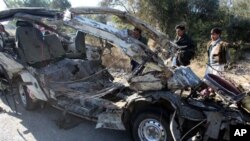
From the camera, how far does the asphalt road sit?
19.6 ft

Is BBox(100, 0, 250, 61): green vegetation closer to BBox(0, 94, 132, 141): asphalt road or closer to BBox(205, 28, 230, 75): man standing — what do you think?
BBox(205, 28, 230, 75): man standing

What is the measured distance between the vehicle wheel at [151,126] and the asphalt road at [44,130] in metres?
0.59

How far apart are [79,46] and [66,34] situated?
1.16m

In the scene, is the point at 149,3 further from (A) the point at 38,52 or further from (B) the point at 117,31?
(B) the point at 117,31

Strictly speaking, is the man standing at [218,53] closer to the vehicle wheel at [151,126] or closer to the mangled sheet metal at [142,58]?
the mangled sheet metal at [142,58]

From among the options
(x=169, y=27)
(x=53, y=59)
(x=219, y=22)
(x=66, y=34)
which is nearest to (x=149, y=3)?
(x=169, y=27)

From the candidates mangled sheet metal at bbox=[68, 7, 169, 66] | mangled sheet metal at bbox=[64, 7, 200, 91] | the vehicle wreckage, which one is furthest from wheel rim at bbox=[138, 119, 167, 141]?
mangled sheet metal at bbox=[68, 7, 169, 66]

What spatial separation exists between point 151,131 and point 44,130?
238cm

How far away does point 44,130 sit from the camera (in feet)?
21.0

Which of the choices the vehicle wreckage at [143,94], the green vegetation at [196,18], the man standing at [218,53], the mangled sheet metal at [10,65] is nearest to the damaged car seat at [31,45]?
the vehicle wreckage at [143,94]

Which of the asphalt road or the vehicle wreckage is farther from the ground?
the vehicle wreckage

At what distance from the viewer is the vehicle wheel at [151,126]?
4930 mm

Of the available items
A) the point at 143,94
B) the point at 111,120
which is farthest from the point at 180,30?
the point at 111,120

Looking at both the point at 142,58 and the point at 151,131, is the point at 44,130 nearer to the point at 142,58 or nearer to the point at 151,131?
the point at 151,131
